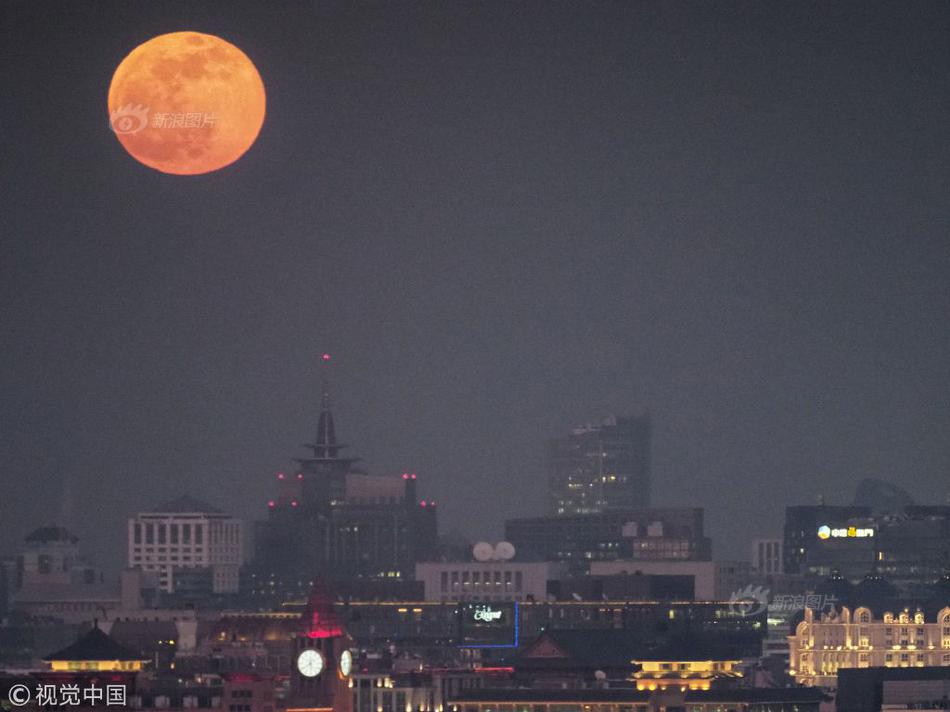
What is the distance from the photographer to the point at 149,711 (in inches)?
7530

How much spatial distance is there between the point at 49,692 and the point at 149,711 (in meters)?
9.13

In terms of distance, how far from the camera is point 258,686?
199250mm

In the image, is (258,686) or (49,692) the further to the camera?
(258,686)

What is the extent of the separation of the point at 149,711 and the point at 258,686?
9297 millimetres

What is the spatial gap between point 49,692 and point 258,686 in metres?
18.3

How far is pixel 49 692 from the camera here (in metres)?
183
